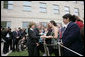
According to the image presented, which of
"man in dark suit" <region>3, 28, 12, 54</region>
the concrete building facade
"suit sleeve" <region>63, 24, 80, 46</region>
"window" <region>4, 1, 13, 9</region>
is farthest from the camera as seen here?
"window" <region>4, 1, 13, 9</region>

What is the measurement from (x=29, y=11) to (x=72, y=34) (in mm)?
13954

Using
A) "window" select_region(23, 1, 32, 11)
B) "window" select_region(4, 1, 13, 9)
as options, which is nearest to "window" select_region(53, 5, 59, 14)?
"window" select_region(23, 1, 32, 11)

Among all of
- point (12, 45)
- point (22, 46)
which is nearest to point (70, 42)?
point (22, 46)

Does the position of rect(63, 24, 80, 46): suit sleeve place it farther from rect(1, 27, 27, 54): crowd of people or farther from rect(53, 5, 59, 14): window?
rect(53, 5, 59, 14): window

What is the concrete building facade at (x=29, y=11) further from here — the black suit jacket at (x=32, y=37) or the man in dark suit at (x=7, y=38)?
the black suit jacket at (x=32, y=37)

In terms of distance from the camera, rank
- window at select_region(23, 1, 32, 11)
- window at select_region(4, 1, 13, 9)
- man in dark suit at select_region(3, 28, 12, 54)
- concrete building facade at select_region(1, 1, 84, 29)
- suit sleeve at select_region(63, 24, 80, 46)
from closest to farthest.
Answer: suit sleeve at select_region(63, 24, 80, 46) < man in dark suit at select_region(3, 28, 12, 54) < concrete building facade at select_region(1, 1, 84, 29) < window at select_region(4, 1, 13, 9) < window at select_region(23, 1, 32, 11)

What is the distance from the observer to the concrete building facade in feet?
49.1

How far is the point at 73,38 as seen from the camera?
2473 mm

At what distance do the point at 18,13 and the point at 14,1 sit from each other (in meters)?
1.64

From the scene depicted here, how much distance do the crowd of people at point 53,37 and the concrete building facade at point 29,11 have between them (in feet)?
26.5

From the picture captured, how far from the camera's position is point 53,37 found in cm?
384

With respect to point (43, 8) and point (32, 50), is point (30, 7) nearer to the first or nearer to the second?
point (43, 8)

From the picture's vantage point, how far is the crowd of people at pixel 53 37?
250 cm

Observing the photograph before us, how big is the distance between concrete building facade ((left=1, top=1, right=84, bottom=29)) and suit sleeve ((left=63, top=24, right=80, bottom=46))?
13.0 metres
